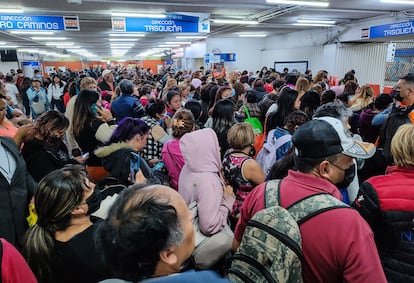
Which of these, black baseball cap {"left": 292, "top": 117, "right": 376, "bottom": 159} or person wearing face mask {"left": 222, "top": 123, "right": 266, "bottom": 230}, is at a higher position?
black baseball cap {"left": 292, "top": 117, "right": 376, "bottom": 159}

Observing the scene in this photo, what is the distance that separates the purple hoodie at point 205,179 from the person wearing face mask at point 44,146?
1.19 m

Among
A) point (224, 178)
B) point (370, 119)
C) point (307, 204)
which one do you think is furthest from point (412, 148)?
point (370, 119)

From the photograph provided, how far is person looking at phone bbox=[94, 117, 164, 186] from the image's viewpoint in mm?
2340

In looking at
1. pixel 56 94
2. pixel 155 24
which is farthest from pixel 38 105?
pixel 155 24

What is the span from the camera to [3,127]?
3.04 m

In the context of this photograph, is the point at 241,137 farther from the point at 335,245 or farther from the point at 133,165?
the point at 335,245

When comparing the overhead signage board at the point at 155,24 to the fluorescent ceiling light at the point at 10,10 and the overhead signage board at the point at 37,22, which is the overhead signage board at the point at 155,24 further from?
the fluorescent ceiling light at the point at 10,10

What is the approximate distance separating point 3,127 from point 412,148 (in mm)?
3540

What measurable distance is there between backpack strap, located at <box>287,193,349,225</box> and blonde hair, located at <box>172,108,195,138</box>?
1.76m

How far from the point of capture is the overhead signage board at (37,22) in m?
7.73

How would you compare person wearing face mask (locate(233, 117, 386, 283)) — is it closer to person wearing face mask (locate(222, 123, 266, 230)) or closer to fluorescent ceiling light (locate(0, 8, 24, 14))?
person wearing face mask (locate(222, 123, 266, 230))

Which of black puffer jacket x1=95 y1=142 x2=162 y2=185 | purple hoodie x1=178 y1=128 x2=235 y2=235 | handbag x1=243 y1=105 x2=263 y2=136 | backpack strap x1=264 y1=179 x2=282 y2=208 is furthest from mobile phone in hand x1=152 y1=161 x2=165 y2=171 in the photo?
backpack strap x1=264 y1=179 x2=282 y2=208

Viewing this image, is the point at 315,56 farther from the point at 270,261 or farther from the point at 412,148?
the point at 270,261

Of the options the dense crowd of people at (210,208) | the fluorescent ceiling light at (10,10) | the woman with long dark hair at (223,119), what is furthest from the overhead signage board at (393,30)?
the fluorescent ceiling light at (10,10)
